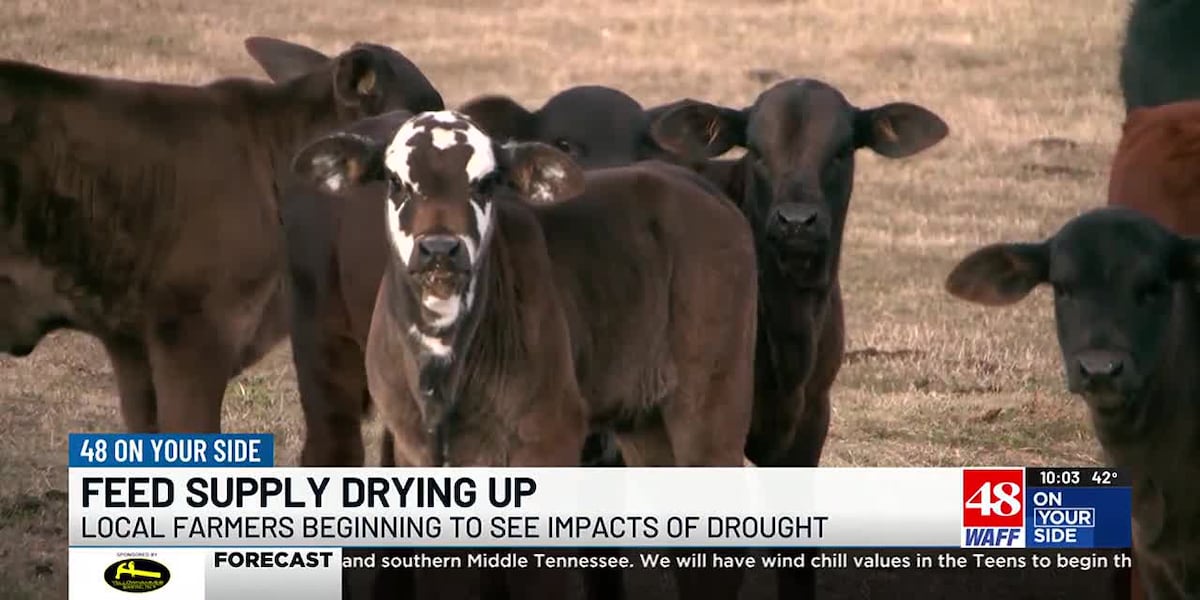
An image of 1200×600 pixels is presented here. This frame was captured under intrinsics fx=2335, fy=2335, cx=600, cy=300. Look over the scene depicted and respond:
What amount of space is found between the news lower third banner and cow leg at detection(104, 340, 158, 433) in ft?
1.97

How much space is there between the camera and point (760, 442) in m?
7.41

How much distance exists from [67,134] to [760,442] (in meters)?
2.41

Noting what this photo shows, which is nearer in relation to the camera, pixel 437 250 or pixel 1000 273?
pixel 437 250

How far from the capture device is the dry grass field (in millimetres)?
9328

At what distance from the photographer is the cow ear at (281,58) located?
346 inches

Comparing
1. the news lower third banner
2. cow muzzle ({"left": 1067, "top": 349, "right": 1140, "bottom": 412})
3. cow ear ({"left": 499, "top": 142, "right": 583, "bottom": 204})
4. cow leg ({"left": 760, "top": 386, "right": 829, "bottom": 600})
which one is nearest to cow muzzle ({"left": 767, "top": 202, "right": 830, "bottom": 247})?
cow leg ({"left": 760, "top": 386, "right": 829, "bottom": 600})

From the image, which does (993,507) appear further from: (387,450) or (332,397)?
(332,397)

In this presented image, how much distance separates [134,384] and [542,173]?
2.11 metres

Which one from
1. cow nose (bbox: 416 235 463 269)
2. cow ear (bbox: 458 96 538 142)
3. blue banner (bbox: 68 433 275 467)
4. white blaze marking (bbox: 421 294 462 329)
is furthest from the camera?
cow ear (bbox: 458 96 538 142)

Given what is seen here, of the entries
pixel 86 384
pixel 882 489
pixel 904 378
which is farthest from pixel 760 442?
pixel 86 384

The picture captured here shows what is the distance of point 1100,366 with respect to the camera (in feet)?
18.8

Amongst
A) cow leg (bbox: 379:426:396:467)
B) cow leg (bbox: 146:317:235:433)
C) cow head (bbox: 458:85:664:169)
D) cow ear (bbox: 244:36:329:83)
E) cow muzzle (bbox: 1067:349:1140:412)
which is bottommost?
cow muzzle (bbox: 1067:349:1140:412)

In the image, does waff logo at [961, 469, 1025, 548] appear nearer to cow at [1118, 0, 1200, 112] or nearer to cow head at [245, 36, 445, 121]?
cow head at [245, 36, 445, 121]

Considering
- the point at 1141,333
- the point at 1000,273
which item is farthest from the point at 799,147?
the point at 1141,333
